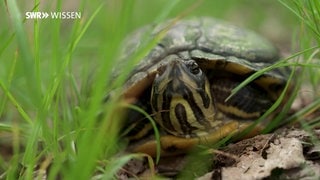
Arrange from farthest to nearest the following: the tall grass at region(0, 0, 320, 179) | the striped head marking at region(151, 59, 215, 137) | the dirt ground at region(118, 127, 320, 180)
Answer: the striped head marking at region(151, 59, 215, 137) → the dirt ground at region(118, 127, 320, 180) → the tall grass at region(0, 0, 320, 179)

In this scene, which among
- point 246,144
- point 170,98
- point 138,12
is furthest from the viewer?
point 138,12

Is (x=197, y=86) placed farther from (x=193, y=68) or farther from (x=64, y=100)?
(x=64, y=100)

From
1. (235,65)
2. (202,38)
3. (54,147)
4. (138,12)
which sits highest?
(138,12)

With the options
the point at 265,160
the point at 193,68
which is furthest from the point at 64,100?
the point at 265,160

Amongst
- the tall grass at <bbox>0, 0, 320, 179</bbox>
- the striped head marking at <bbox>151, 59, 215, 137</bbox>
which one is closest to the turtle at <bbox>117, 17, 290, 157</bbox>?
the striped head marking at <bbox>151, 59, 215, 137</bbox>

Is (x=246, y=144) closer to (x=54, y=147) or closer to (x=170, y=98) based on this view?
(x=170, y=98)

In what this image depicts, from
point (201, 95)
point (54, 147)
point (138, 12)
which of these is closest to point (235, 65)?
point (201, 95)

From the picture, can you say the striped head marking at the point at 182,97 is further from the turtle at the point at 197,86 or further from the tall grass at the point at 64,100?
the tall grass at the point at 64,100

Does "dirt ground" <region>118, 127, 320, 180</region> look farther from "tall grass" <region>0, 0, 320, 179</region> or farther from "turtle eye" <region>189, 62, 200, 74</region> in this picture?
"turtle eye" <region>189, 62, 200, 74</region>
